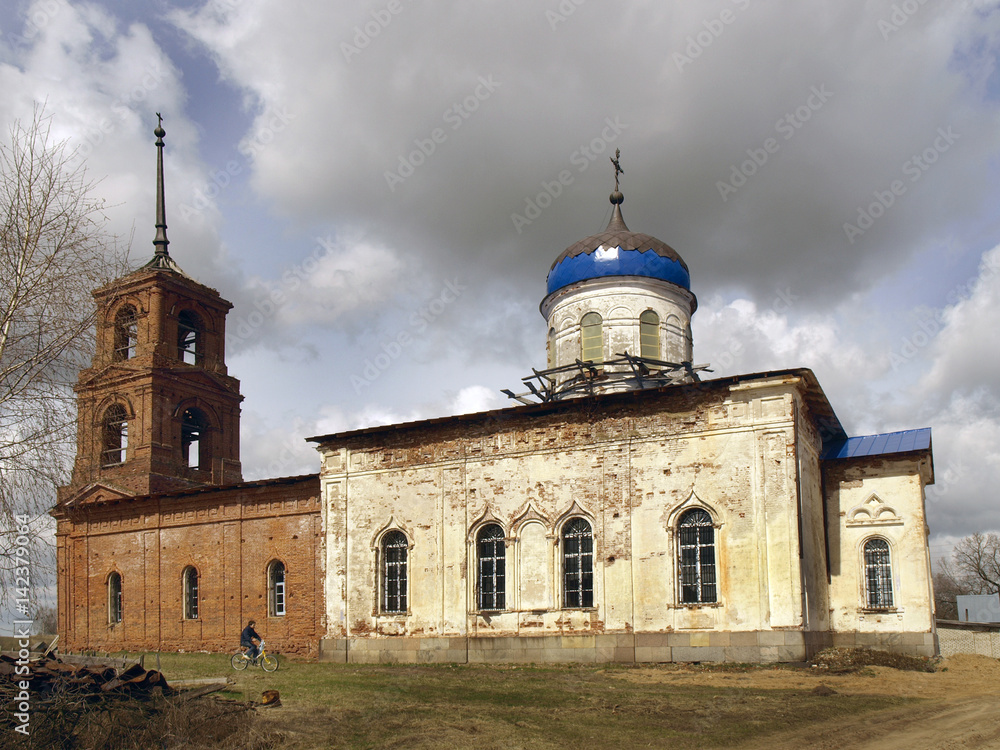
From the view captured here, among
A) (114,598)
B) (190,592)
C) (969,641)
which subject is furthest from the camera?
(114,598)

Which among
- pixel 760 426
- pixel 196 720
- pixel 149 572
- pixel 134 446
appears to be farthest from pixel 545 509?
pixel 134 446

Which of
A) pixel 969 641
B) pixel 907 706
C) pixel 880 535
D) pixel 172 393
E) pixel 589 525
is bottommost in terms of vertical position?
pixel 969 641

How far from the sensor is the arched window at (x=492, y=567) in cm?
2067

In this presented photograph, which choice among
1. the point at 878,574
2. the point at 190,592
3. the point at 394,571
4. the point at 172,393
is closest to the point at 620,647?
the point at 394,571

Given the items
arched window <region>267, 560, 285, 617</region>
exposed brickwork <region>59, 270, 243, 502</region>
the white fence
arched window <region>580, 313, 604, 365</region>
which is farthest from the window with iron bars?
the white fence

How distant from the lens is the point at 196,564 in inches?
1067

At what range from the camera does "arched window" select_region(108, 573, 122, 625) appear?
94.8 ft

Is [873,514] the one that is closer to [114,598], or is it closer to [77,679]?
[77,679]

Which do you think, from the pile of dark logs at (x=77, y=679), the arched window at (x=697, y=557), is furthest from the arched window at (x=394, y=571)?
the pile of dark logs at (x=77, y=679)

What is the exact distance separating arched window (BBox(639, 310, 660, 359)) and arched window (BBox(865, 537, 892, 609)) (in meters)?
7.08

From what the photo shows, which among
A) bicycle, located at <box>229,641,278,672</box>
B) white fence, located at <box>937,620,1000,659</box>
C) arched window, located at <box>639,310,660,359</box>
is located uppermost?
arched window, located at <box>639,310,660,359</box>

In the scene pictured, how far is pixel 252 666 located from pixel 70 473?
12.3 meters

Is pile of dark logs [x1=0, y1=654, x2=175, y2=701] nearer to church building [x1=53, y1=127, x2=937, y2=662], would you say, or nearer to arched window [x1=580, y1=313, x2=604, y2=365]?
church building [x1=53, y1=127, x2=937, y2=662]

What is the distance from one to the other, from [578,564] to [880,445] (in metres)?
7.83
